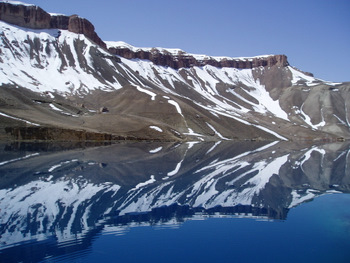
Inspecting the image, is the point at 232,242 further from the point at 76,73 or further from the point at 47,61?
the point at 47,61

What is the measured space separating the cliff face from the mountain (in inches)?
17.5

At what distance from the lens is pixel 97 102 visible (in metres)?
125

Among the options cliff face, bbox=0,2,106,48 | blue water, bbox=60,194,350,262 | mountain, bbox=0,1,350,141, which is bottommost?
blue water, bbox=60,194,350,262

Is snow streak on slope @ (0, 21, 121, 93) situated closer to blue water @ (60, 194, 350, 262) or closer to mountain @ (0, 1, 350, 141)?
mountain @ (0, 1, 350, 141)

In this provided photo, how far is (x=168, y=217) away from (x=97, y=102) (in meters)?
113

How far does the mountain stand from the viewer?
78.7m

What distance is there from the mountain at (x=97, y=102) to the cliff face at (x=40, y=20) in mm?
444

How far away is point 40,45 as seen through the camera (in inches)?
6353

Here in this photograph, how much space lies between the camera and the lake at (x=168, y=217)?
39.3 ft

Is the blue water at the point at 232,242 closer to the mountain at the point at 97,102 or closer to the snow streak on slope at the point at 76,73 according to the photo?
the mountain at the point at 97,102

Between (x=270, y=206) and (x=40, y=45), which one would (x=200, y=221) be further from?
(x=40, y=45)

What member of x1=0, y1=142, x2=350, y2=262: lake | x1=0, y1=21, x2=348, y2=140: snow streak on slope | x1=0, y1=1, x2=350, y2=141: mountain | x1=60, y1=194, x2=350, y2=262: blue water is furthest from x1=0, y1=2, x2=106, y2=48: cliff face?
x1=60, y1=194, x2=350, y2=262: blue water

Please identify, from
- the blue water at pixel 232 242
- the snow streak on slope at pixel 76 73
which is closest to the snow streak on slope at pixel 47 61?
the snow streak on slope at pixel 76 73

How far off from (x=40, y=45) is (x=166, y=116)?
303 ft
